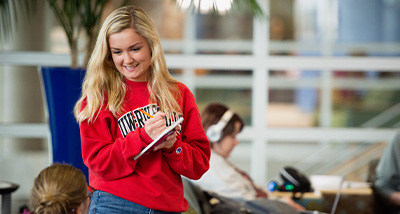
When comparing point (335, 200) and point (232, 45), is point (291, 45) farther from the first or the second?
point (335, 200)

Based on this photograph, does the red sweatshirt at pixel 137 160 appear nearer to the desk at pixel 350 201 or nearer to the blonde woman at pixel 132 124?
the blonde woman at pixel 132 124

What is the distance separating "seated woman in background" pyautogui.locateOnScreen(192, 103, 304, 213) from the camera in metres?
3.38

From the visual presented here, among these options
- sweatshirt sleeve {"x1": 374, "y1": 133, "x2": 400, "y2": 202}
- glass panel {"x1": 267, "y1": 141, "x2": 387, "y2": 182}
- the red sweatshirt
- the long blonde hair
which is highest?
the long blonde hair

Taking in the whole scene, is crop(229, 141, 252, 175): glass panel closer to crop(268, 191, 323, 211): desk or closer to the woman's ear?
crop(268, 191, 323, 211): desk

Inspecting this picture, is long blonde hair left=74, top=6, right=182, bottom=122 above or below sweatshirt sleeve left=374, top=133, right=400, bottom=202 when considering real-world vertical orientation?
above

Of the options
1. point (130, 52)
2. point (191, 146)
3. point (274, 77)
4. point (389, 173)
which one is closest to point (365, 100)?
point (274, 77)

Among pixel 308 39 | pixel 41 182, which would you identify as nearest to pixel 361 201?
pixel 308 39

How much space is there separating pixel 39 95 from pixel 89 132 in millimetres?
3834

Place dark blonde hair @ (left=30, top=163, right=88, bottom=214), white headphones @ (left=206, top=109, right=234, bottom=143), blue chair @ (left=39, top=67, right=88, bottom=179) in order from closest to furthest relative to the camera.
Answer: dark blonde hair @ (left=30, top=163, right=88, bottom=214) → blue chair @ (left=39, top=67, right=88, bottom=179) → white headphones @ (left=206, top=109, right=234, bottom=143)

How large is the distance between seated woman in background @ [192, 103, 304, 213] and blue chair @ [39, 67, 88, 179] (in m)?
0.77

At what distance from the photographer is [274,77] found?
5.43 m

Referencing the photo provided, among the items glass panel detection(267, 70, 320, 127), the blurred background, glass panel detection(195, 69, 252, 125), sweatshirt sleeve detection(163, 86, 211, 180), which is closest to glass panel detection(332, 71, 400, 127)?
the blurred background

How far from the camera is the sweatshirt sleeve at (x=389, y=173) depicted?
3.78 metres

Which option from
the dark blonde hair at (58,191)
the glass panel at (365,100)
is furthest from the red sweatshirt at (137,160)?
the glass panel at (365,100)
